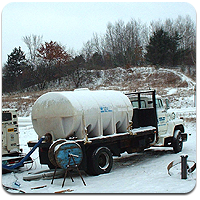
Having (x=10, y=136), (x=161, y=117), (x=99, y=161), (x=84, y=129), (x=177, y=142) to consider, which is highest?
(x=161, y=117)

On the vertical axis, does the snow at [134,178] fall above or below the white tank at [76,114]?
below

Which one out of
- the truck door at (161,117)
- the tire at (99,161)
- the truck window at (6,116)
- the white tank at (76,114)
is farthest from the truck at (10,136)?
the truck door at (161,117)

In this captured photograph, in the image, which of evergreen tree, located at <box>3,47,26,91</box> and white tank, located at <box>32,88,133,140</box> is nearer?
white tank, located at <box>32,88,133,140</box>

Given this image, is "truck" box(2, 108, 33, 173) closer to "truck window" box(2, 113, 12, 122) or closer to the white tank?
"truck window" box(2, 113, 12, 122)

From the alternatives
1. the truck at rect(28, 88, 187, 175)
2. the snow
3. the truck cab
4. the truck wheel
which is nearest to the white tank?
the truck at rect(28, 88, 187, 175)

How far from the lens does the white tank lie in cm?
929

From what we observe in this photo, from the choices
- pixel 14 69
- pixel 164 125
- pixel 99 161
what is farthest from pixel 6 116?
pixel 14 69

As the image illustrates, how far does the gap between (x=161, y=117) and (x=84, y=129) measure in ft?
16.5

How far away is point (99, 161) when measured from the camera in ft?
31.9

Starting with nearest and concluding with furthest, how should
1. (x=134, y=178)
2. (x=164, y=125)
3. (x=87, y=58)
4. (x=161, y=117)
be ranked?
(x=134, y=178), (x=161, y=117), (x=164, y=125), (x=87, y=58)

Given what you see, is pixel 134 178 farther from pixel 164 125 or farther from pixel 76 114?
pixel 164 125

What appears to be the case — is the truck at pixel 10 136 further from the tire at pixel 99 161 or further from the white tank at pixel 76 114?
the tire at pixel 99 161

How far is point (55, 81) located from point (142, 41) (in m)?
19.4

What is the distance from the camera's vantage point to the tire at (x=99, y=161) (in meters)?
9.33
